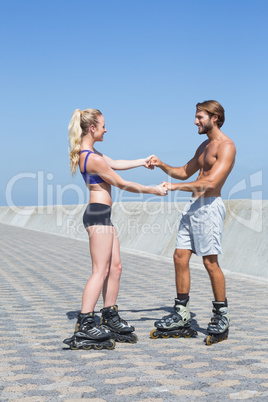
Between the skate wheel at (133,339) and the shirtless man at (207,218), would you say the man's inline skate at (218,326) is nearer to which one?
the shirtless man at (207,218)

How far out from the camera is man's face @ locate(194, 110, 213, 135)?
5227 millimetres

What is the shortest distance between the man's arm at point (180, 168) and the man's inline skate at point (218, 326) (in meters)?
1.43

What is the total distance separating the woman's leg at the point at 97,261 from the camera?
4.68 meters

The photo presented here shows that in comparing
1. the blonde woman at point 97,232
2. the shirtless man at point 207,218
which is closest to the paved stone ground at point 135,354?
the blonde woman at point 97,232

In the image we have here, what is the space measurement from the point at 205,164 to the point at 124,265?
6365 mm

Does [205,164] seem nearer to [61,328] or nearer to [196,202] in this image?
[196,202]

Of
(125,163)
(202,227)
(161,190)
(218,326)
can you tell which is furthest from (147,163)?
(218,326)

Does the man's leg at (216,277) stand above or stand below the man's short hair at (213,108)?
below

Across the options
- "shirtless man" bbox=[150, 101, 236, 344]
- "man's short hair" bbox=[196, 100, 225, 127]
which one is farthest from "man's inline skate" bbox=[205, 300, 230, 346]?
"man's short hair" bbox=[196, 100, 225, 127]

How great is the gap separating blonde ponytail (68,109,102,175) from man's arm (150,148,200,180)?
121 centimetres

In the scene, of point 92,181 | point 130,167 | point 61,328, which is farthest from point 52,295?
point 92,181

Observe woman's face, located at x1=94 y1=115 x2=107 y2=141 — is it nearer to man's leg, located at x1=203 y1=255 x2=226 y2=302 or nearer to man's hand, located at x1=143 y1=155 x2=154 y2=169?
man's hand, located at x1=143 y1=155 x2=154 y2=169

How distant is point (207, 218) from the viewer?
16.8 ft

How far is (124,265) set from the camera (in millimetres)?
11367
